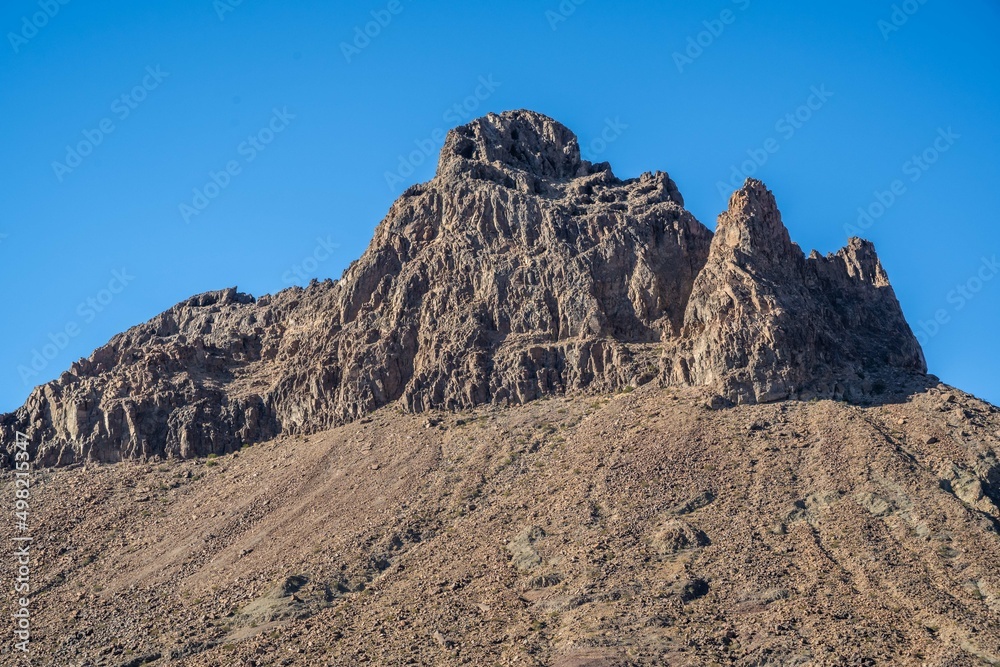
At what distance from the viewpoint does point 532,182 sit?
513 ft

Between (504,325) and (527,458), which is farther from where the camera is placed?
(504,325)

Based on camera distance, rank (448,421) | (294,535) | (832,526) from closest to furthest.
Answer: (832,526)
(294,535)
(448,421)

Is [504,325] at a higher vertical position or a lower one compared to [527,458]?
higher

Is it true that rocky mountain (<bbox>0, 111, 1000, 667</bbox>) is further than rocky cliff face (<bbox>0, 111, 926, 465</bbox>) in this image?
No

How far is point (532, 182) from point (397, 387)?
2555 centimetres

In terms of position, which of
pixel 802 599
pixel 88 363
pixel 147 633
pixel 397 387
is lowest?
pixel 802 599

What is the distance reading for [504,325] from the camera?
14638 centimetres

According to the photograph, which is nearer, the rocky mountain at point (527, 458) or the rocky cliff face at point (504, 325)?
the rocky mountain at point (527, 458)

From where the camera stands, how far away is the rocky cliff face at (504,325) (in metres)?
136

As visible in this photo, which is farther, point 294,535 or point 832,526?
point 294,535

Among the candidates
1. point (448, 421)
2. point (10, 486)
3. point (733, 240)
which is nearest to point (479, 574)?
point (448, 421)

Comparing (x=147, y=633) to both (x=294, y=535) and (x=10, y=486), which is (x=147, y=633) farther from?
(x=10, y=486)

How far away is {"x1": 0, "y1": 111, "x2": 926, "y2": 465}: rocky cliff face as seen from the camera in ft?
447

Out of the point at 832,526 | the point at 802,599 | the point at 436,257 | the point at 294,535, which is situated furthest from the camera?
the point at 436,257
